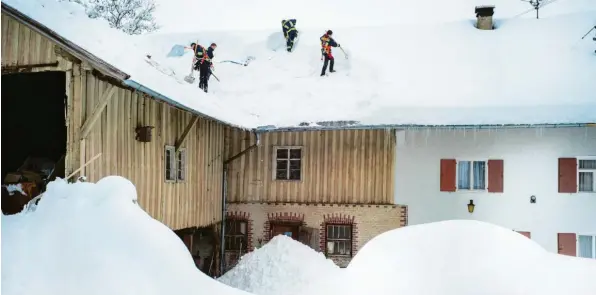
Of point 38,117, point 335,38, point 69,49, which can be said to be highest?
point 335,38

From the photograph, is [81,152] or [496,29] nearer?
[81,152]

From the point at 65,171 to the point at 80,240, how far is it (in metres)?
1.51

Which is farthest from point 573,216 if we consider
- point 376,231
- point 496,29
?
point 496,29

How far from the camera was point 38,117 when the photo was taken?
29.3 ft

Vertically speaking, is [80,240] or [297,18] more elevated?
[297,18]

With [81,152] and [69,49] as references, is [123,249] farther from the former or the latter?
[69,49]

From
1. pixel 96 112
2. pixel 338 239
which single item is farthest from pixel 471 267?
pixel 338 239

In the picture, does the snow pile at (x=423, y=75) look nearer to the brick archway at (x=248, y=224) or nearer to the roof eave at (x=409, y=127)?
the roof eave at (x=409, y=127)

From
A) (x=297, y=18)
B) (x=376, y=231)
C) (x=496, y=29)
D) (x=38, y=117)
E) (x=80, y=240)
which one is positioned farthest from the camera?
(x=297, y=18)

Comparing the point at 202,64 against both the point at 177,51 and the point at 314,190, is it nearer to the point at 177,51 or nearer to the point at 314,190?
the point at 177,51

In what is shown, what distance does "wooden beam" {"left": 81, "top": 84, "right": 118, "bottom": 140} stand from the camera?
7059mm

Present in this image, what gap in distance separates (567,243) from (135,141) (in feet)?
29.7

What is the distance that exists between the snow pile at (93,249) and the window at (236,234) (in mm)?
6435

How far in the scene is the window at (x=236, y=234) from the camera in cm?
1315
